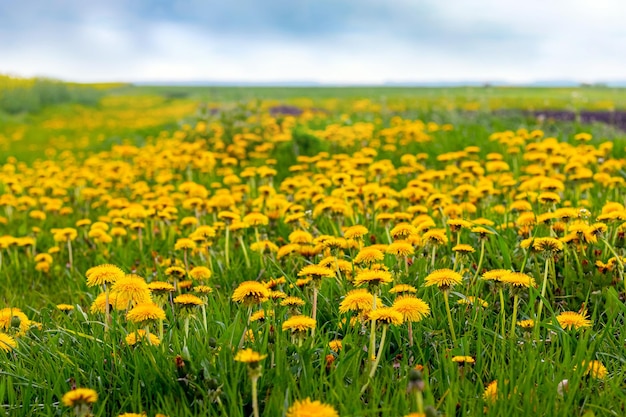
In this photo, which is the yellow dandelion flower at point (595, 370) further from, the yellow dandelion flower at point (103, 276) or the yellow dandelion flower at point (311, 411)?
the yellow dandelion flower at point (103, 276)

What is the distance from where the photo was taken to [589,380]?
6.56ft

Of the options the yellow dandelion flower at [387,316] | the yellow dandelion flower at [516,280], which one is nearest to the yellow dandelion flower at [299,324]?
the yellow dandelion flower at [387,316]

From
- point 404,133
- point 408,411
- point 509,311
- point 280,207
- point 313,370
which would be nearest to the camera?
point 408,411

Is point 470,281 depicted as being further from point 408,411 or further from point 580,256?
point 408,411

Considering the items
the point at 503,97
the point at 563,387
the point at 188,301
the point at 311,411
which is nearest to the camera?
the point at 311,411

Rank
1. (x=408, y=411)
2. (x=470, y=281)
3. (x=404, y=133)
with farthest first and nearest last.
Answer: (x=404, y=133), (x=470, y=281), (x=408, y=411)

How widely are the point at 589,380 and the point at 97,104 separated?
34952mm

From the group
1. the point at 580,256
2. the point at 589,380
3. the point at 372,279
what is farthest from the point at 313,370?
the point at 580,256

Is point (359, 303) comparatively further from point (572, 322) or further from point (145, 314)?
point (572, 322)

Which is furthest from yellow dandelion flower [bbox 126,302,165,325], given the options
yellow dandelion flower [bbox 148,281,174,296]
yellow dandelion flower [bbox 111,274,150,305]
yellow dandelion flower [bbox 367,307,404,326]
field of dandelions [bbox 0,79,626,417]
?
yellow dandelion flower [bbox 367,307,404,326]

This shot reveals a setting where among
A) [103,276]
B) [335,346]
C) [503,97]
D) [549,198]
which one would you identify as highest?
[503,97]

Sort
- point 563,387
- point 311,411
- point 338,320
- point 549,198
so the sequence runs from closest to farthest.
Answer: point 311,411 < point 563,387 < point 338,320 < point 549,198

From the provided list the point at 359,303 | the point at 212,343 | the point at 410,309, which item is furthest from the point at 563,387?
the point at 212,343

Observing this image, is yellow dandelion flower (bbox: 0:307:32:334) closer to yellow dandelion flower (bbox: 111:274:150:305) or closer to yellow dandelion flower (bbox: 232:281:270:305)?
yellow dandelion flower (bbox: 111:274:150:305)
